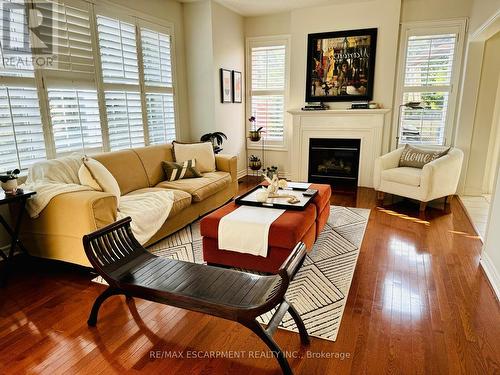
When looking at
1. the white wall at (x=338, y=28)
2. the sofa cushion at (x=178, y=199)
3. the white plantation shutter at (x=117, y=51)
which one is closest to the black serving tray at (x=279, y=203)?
the sofa cushion at (x=178, y=199)

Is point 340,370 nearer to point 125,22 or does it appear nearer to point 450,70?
point 125,22

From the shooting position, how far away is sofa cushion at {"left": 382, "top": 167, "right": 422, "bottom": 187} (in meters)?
4.22

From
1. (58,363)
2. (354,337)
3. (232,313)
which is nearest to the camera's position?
(232,313)

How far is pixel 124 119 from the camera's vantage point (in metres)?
4.09

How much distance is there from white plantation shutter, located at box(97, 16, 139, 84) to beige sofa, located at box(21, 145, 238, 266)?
35.5 inches

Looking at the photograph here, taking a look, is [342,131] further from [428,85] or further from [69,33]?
[69,33]

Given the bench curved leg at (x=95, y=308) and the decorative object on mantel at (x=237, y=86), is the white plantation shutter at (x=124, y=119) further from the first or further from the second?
the bench curved leg at (x=95, y=308)

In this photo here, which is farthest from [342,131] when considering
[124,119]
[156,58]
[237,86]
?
[124,119]

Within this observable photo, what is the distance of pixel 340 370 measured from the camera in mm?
1747

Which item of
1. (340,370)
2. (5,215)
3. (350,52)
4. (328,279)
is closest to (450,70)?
(350,52)

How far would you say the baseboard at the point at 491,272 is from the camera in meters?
2.45

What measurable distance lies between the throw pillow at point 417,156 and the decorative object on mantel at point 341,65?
42.9 inches

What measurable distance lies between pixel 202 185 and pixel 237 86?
2.58 meters

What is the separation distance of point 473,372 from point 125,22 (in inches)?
178
